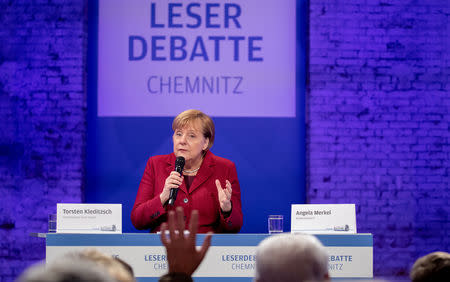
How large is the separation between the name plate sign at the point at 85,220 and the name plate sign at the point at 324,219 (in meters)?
1.10

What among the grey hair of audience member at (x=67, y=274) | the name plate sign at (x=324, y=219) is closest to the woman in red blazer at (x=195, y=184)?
the name plate sign at (x=324, y=219)

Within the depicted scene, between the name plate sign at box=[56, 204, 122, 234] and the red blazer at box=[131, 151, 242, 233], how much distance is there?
0.23 metres

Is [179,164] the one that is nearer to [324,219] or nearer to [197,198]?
[197,198]

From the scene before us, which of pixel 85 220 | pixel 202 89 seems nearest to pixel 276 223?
pixel 85 220

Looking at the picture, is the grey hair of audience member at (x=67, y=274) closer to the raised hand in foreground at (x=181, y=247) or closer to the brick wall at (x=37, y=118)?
the raised hand in foreground at (x=181, y=247)

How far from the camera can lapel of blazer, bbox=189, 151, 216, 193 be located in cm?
377

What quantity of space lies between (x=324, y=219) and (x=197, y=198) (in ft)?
2.80

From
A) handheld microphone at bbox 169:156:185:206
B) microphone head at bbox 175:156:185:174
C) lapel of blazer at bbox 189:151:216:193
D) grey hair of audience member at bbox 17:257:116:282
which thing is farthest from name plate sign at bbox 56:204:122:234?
grey hair of audience member at bbox 17:257:116:282

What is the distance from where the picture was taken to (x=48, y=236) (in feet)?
10.4

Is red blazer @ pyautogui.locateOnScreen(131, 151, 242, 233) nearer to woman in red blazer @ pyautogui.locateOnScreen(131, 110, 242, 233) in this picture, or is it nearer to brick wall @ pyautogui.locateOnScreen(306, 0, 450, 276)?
woman in red blazer @ pyautogui.locateOnScreen(131, 110, 242, 233)

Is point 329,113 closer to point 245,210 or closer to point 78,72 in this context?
point 245,210

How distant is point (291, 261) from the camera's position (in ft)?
4.27

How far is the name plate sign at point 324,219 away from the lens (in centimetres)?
345

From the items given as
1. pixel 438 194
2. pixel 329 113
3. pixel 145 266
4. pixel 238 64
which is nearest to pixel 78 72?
pixel 238 64
